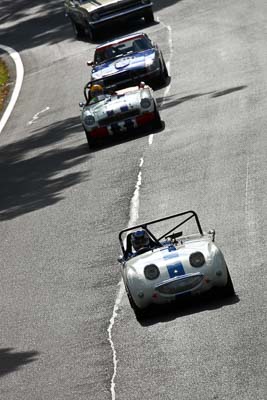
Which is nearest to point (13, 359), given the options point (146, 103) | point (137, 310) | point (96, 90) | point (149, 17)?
point (137, 310)

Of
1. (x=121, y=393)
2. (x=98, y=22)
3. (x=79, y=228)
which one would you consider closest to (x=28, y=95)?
(x=98, y=22)

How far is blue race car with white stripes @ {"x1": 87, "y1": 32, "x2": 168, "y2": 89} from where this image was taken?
26.0 meters

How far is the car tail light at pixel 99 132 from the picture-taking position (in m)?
23.0

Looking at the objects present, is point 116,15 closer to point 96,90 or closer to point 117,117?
point 96,90

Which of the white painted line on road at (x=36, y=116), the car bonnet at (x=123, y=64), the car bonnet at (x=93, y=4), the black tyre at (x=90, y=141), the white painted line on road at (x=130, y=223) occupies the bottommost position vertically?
the car bonnet at (x=93, y=4)

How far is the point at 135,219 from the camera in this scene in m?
17.2

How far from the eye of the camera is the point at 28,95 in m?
31.7

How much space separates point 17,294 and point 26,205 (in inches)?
214

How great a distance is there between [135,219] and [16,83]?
56.9 ft

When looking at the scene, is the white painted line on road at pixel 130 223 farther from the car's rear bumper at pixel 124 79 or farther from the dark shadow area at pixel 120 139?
the car's rear bumper at pixel 124 79

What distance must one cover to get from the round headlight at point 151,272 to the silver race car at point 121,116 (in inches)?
399

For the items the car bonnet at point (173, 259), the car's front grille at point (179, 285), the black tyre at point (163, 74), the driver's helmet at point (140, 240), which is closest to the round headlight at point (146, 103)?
the black tyre at point (163, 74)

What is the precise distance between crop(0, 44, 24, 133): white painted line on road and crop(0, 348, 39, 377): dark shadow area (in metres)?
16.0

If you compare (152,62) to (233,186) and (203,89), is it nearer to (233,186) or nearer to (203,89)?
(203,89)
